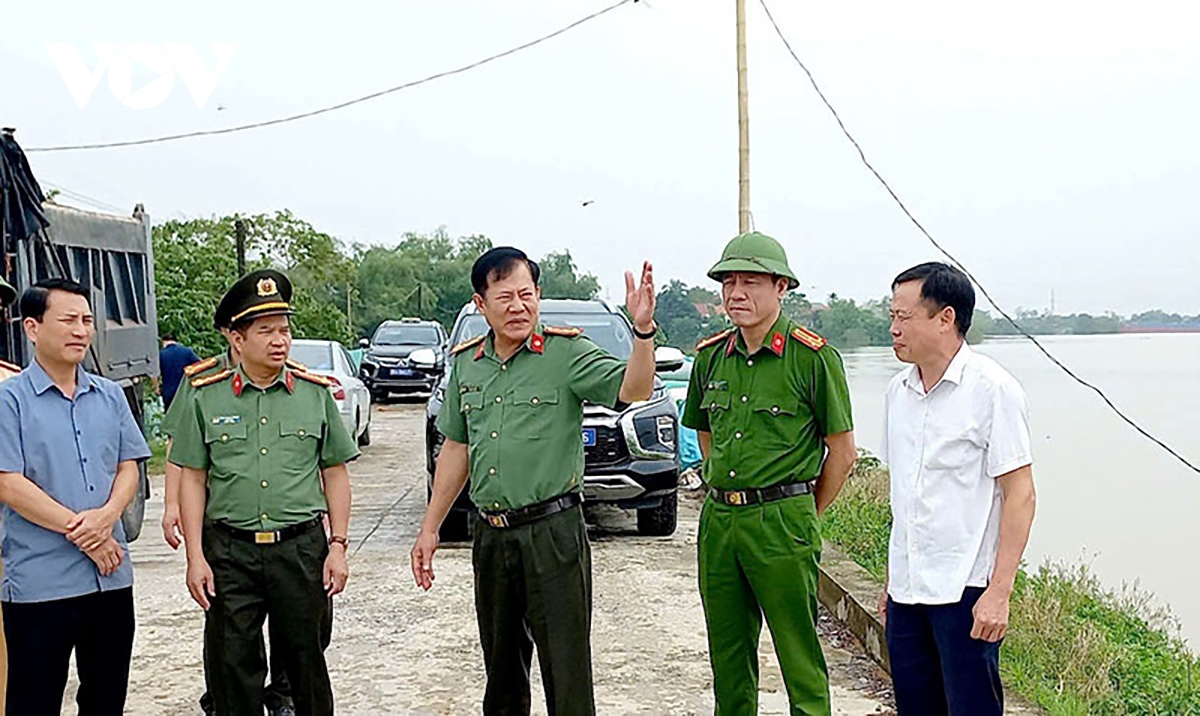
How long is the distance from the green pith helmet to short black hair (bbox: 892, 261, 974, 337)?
0.54 m

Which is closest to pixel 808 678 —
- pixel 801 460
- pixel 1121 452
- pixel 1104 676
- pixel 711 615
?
pixel 711 615

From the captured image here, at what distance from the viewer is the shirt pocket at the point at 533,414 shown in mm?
3996

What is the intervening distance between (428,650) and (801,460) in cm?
278

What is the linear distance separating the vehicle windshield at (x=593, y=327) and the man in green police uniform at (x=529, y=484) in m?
4.95

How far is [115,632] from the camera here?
3.94 metres

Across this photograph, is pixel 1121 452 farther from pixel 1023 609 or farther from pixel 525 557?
pixel 525 557

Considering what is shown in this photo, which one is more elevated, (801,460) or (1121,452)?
(801,460)

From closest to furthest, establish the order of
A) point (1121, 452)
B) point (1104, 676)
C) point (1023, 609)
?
point (1104, 676) → point (1023, 609) → point (1121, 452)

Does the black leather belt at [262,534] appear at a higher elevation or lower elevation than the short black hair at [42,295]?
lower

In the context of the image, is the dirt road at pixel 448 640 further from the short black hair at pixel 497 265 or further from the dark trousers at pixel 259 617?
the short black hair at pixel 497 265

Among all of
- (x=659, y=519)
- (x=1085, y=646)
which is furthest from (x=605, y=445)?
(x=1085, y=646)

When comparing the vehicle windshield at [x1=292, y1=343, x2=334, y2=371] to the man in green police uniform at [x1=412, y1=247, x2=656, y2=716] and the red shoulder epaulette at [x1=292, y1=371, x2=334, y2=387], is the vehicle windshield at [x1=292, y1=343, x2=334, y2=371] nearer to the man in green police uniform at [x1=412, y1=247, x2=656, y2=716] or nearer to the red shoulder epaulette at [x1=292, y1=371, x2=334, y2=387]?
the red shoulder epaulette at [x1=292, y1=371, x2=334, y2=387]

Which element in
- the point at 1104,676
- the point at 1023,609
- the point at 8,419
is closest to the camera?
the point at 8,419

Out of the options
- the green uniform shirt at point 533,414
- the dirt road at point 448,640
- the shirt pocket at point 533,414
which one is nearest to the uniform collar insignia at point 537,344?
the green uniform shirt at point 533,414
